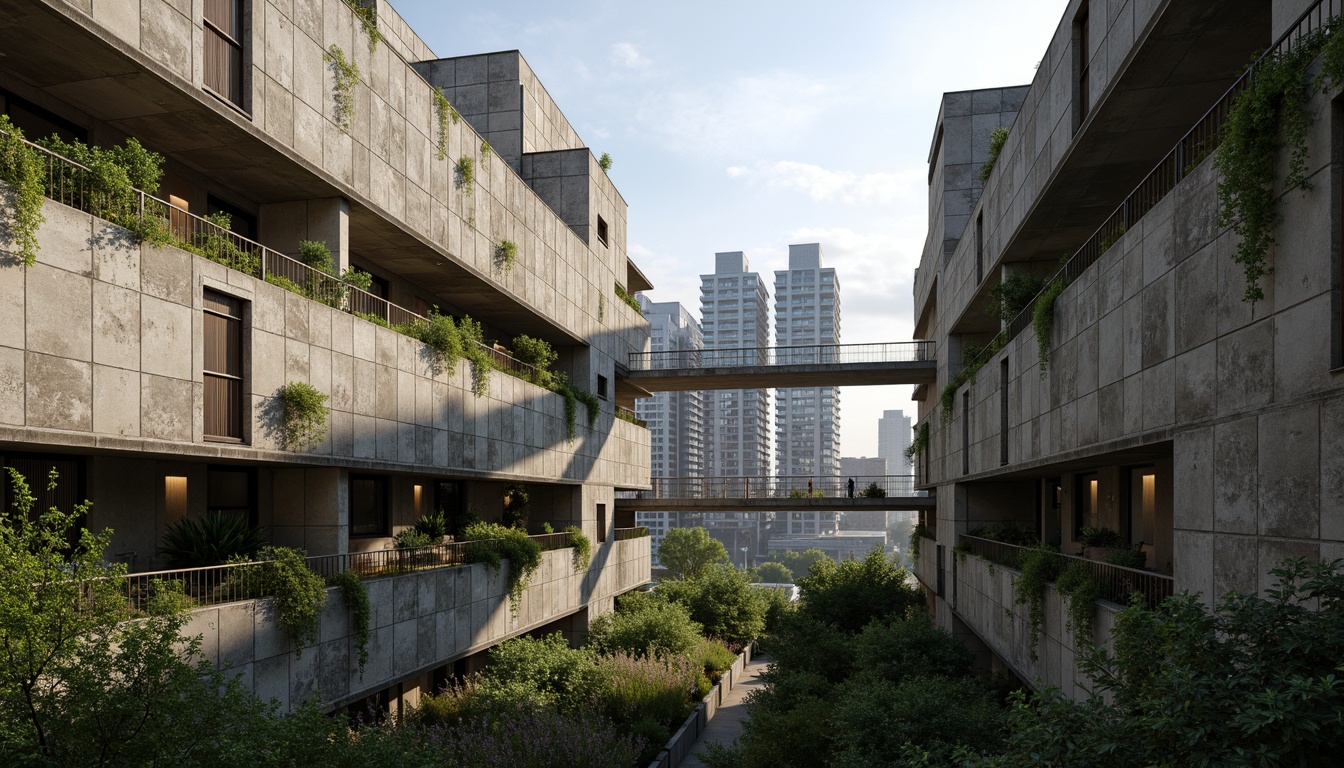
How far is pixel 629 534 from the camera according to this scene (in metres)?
38.8

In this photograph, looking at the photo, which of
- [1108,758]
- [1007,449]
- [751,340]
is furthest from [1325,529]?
[751,340]

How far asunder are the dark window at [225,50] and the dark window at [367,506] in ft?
33.6

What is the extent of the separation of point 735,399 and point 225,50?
16490 centimetres

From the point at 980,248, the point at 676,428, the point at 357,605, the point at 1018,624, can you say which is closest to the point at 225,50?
the point at 357,605

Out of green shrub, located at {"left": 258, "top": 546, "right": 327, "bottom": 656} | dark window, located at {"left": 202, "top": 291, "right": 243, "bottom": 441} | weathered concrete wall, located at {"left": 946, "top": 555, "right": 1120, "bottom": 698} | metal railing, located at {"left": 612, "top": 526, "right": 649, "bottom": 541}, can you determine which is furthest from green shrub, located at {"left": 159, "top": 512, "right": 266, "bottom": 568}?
metal railing, located at {"left": 612, "top": 526, "right": 649, "bottom": 541}

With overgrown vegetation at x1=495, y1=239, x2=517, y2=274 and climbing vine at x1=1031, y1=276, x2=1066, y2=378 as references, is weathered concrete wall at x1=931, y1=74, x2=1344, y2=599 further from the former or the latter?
overgrown vegetation at x1=495, y1=239, x2=517, y2=274

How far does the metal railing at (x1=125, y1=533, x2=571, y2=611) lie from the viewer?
1262 centimetres

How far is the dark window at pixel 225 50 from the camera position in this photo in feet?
47.8

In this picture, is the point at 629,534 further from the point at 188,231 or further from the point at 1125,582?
the point at 1125,582

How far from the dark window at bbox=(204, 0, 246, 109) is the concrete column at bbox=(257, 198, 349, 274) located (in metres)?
3.40

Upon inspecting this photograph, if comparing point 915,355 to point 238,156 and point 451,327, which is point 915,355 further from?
point 238,156

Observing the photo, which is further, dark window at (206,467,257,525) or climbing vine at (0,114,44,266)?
dark window at (206,467,257,525)

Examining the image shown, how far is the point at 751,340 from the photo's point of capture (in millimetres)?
194625

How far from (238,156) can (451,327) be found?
22.4 ft
